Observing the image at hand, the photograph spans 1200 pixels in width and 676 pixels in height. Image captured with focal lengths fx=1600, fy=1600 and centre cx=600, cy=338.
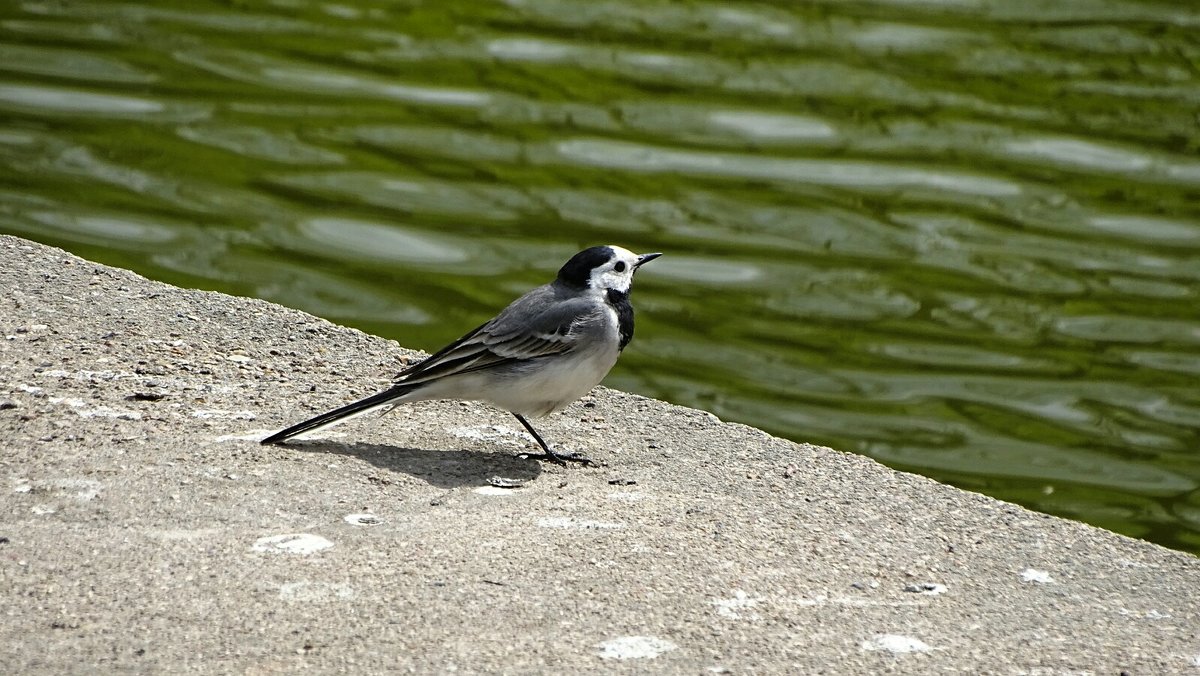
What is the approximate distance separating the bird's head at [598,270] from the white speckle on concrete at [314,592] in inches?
73.4

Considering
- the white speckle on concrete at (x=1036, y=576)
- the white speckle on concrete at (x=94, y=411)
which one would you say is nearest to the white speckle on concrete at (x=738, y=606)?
the white speckle on concrete at (x=1036, y=576)

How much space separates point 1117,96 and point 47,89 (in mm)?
8610

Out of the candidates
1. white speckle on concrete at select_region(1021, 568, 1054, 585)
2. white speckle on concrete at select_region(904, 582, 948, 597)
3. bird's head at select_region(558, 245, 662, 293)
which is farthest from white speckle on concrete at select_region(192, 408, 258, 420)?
white speckle on concrete at select_region(1021, 568, 1054, 585)

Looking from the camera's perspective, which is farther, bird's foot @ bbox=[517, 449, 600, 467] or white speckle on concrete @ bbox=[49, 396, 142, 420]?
bird's foot @ bbox=[517, 449, 600, 467]

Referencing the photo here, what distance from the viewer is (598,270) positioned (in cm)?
599

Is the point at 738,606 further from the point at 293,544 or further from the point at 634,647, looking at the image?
the point at 293,544

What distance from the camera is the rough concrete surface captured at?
4238 millimetres

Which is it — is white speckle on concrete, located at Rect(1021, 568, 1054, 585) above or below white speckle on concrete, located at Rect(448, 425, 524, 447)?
above

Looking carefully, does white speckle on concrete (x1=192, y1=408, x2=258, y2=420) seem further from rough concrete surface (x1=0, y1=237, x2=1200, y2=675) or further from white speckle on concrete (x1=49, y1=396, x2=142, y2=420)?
white speckle on concrete (x1=49, y1=396, x2=142, y2=420)

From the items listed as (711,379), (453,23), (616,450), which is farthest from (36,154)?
(616,450)

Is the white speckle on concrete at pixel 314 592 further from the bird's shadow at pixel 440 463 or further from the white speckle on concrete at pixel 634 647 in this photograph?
the bird's shadow at pixel 440 463

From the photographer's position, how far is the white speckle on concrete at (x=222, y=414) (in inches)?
224

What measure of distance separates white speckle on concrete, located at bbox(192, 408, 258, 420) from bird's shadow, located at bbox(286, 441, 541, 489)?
28 centimetres

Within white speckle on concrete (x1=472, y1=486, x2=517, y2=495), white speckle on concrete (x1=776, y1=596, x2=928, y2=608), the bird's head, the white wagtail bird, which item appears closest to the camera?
white speckle on concrete (x1=776, y1=596, x2=928, y2=608)
